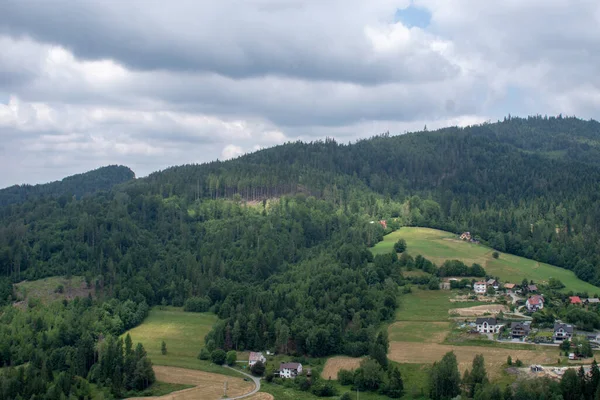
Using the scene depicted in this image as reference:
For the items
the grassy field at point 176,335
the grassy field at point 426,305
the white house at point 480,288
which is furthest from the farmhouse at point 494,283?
the grassy field at point 176,335

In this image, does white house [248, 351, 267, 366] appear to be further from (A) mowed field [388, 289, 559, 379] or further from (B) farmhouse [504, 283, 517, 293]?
(B) farmhouse [504, 283, 517, 293]

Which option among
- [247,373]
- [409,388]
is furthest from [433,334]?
[247,373]

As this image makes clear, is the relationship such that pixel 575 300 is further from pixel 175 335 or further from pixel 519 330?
pixel 175 335

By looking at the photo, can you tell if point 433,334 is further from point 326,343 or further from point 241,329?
point 241,329

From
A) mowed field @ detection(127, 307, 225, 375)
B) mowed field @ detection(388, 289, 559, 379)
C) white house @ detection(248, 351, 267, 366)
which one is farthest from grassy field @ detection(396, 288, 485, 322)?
mowed field @ detection(127, 307, 225, 375)

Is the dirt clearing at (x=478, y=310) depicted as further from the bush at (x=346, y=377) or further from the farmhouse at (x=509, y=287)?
the bush at (x=346, y=377)

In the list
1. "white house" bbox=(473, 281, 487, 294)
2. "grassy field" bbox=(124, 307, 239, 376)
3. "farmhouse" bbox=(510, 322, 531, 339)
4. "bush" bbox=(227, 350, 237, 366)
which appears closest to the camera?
"farmhouse" bbox=(510, 322, 531, 339)
